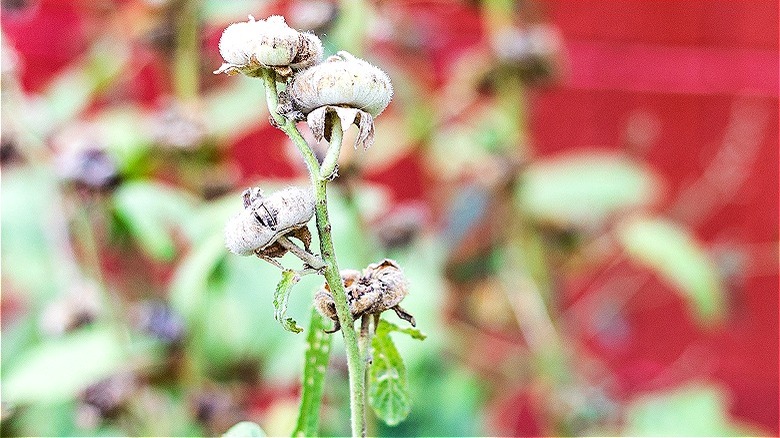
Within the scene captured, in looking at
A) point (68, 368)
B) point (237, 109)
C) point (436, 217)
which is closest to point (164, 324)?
point (68, 368)

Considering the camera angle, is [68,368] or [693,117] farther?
[693,117]

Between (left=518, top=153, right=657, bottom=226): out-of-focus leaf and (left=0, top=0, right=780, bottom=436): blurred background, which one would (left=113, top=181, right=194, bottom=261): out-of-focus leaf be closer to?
(left=0, top=0, right=780, bottom=436): blurred background

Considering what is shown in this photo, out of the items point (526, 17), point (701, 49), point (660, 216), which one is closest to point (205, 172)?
point (526, 17)

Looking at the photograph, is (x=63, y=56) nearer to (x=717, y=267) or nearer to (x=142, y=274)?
(x=142, y=274)

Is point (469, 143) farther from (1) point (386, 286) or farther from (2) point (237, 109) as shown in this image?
(1) point (386, 286)

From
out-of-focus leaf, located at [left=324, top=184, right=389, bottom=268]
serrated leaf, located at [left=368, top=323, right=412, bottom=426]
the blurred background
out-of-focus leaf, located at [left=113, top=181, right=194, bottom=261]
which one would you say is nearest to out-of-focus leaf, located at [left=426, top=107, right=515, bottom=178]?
the blurred background

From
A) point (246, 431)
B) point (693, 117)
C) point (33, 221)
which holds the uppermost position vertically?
point (693, 117)
